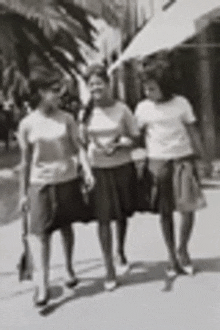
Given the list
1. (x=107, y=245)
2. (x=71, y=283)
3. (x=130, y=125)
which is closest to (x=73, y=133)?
(x=130, y=125)

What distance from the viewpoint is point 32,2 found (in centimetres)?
256

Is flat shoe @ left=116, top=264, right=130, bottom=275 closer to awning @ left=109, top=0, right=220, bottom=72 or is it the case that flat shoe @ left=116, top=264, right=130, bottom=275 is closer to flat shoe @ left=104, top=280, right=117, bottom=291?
flat shoe @ left=104, top=280, right=117, bottom=291

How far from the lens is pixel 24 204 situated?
2.48 meters

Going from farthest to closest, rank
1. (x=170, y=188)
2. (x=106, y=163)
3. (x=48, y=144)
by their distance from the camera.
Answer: (x=170, y=188) → (x=106, y=163) → (x=48, y=144)

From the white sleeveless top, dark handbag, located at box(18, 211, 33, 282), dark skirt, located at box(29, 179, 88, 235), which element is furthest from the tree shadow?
the white sleeveless top

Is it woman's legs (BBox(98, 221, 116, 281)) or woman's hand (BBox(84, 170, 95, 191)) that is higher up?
woman's hand (BBox(84, 170, 95, 191))

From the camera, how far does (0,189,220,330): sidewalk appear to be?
8.07 ft

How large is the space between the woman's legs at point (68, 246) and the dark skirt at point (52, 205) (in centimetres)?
3

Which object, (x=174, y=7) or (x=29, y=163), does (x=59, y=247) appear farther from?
(x=174, y=7)

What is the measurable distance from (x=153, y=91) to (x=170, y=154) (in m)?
0.24

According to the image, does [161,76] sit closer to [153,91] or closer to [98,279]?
[153,91]

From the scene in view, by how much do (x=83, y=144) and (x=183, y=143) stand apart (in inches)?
14.6

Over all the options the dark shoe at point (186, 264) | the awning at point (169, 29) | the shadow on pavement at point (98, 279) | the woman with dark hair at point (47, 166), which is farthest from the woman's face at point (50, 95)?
the dark shoe at point (186, 264)

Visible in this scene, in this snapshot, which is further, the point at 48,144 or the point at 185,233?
the point at 185,233
